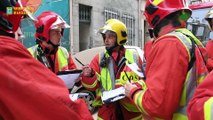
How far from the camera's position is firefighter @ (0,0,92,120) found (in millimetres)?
1374

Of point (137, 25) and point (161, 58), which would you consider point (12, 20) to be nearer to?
point (161, 58)

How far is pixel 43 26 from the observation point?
159 inches

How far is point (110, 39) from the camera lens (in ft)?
13.7

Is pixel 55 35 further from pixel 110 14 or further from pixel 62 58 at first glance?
pixel 110 14

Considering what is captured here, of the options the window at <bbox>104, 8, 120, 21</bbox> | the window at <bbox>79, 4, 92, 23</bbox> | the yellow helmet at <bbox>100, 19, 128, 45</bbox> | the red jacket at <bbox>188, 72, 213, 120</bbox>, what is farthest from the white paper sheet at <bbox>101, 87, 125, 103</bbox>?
the window at <bbox>104, 8, 120, 21</bbox>

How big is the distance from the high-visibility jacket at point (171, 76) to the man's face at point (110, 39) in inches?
69.4

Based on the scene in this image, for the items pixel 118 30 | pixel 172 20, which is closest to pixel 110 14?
pixel 118 30

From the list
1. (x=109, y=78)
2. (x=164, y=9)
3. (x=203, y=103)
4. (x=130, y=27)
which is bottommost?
(x=109, y=78)

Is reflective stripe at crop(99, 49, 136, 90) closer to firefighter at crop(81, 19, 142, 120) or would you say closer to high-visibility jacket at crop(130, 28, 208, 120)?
firefighter at crop(81, 19, 142, 120)

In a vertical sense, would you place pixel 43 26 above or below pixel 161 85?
above

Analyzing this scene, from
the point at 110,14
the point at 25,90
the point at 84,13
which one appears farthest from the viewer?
the point at 110,14

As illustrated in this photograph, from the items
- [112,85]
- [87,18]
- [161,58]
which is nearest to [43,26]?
[112,85]

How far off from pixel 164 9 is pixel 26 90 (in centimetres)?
140

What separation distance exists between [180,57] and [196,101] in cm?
60
